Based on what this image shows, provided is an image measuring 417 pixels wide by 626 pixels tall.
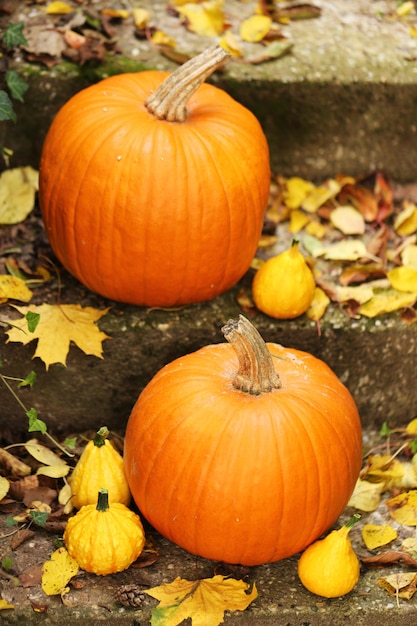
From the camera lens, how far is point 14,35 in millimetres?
3102

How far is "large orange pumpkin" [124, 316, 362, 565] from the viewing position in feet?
7.75

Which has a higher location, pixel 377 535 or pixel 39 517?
pixel 39 517

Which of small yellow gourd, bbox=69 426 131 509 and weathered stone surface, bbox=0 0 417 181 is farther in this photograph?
weathered stone surface, bbox=0 0 417 181

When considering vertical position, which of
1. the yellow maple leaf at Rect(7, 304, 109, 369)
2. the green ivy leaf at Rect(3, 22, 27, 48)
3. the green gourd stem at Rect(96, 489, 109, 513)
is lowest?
the green gourd stem at Rect(96, 489, 109, 513)

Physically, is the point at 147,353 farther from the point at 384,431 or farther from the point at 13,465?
the point at 384,431

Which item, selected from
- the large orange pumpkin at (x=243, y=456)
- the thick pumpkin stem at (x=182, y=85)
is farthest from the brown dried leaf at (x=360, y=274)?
the thick pumpkin stem at (x=182, y=85)

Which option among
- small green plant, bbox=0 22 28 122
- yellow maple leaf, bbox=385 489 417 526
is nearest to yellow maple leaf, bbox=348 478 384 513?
yellow maple leaf, bbox=385 489 417 526

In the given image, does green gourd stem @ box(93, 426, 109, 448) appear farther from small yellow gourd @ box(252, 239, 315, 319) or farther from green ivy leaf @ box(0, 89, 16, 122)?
green ivy leaf @ box(0, 89, 16, 122)

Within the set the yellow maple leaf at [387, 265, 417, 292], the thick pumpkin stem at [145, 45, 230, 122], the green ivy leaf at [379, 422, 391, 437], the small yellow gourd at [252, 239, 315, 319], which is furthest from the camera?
the yellow maple leaf at [387, 265, 417, 292]

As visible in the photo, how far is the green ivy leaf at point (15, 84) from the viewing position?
121 inches

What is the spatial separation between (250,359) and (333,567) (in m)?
0.59

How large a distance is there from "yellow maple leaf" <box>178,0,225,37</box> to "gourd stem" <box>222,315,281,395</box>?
162 cm

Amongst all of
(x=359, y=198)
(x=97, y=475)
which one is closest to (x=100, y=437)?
(x=97, y=475)

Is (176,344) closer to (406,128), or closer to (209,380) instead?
(209,380)
